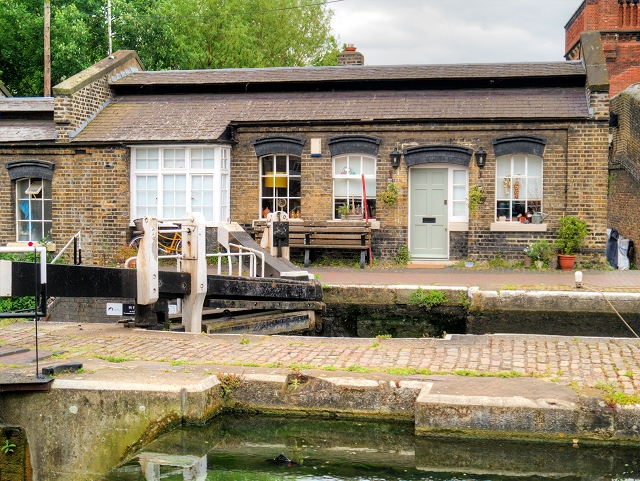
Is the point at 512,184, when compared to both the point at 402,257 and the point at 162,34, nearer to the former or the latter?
the point at 402,257

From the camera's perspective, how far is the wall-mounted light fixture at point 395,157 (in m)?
19.8

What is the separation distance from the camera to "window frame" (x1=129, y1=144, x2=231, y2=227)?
66.5 feet

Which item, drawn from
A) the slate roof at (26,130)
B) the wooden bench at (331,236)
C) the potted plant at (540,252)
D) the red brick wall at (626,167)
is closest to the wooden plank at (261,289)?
the wooden bench at (331,236)

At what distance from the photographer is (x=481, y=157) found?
19.3 m

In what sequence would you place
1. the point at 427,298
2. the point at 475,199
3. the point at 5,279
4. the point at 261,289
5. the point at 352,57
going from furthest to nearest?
the point at 352,57 < the point at 475,199 < the point at 427,298 < the point at 261,289 < the point at 5,279

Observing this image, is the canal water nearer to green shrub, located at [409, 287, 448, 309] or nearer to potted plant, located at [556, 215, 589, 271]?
green shrub, located at [409, 287, 448, 309]

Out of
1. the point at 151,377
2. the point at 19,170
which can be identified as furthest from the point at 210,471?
the point at 19,170

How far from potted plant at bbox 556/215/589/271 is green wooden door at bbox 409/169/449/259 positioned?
274 centimetres

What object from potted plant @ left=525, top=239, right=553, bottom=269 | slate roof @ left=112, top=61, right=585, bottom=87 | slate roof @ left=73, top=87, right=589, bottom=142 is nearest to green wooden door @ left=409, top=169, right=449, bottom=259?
slate roof @ left=73, top=87, right=589, bottom=142

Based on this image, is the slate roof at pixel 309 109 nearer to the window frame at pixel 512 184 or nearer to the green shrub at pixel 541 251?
the window frame at pixel 512 184

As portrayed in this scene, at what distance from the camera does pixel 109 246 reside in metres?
21.0

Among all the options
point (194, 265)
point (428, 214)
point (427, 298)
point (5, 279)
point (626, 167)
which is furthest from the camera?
point (626, 167)

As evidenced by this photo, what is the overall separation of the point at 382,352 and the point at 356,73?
13687 millimetres

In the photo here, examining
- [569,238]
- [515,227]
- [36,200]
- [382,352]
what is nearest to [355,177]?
[515,227]
